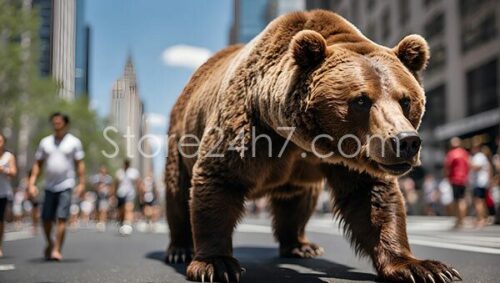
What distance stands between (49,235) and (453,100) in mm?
27618

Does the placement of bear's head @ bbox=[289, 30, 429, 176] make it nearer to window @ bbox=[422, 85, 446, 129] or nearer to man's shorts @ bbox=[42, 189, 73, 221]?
man's shorts @ bbox=[42, 189, 73, 221]

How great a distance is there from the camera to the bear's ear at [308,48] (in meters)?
4.54

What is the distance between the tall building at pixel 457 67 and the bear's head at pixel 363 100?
24.0 meters

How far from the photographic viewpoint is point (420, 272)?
14.5 ft

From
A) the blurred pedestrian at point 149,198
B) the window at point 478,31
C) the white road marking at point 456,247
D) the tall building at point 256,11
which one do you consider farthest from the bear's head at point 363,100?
the tall building at point 256,11

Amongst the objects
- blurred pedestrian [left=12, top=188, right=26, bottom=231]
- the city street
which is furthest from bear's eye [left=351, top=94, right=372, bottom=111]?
blurred pedestrian [left=12, top=188, right=26, bottom=231]

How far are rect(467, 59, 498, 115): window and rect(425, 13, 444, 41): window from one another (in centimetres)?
397

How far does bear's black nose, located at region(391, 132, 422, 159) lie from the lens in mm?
3859

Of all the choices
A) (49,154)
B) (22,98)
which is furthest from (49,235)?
(22,98)

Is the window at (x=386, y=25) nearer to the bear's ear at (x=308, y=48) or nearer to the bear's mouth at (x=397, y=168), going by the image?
the bear's ear at (x=308, y=48)

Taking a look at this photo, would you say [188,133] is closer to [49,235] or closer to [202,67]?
[202,67]

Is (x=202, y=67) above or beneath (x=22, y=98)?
beneath

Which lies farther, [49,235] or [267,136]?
[49,235]

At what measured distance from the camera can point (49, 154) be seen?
7902 mm
